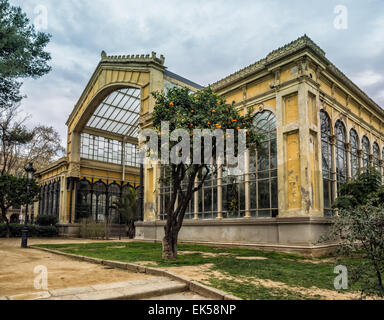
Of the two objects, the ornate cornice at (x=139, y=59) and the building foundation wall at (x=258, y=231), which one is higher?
the ornate cornice at (x=139, y=59)

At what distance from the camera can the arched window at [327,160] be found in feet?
47.9

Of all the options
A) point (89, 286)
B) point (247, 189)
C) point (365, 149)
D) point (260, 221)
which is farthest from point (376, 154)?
point (89, 286)

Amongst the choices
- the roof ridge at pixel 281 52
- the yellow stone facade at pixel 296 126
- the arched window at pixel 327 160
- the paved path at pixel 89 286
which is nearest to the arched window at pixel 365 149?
the yellow stone facade at pixel 296 126

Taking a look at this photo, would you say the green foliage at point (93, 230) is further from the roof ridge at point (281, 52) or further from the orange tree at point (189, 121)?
the orange tree at point (189, 121)

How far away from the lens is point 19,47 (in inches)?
456

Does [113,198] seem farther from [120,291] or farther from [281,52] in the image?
[120,291]

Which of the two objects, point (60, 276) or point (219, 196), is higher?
point (219, 196)

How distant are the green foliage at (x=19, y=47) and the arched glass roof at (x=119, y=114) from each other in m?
15.0

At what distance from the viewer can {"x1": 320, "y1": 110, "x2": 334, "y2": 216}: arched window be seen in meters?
14.6

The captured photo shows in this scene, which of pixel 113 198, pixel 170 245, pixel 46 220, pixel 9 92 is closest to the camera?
pixel 170 245

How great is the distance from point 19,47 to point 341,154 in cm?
1514

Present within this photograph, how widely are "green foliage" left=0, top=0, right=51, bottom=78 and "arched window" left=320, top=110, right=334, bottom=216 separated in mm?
12307
